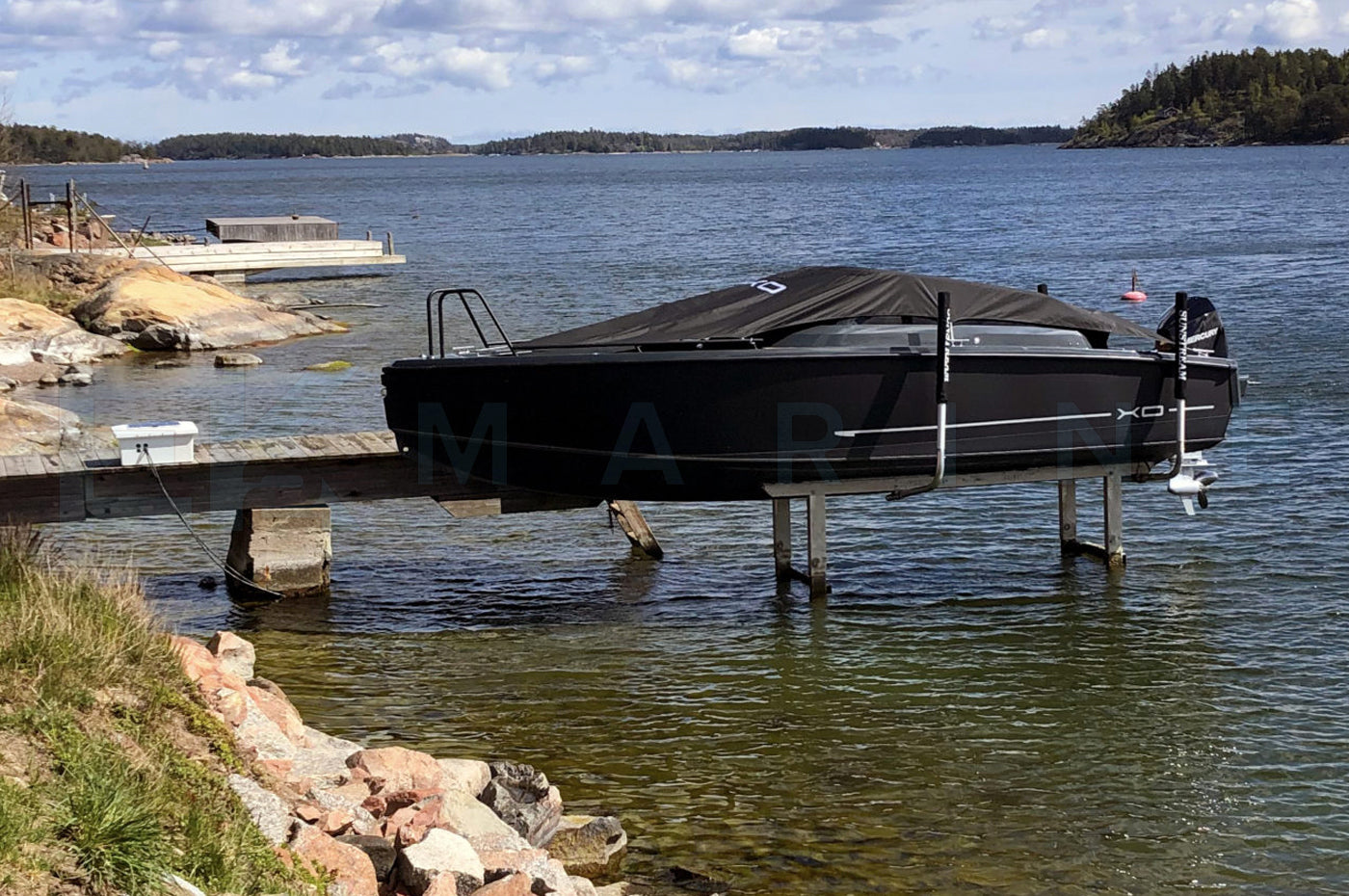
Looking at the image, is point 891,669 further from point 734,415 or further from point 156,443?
point 156,443

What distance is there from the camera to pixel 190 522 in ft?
52.5

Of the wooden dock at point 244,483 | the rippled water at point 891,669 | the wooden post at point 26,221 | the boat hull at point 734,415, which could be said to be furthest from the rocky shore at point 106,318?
the boat hull at point 734,415

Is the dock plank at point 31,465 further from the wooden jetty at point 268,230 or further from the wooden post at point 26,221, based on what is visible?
the wooden jetty at point 268,230

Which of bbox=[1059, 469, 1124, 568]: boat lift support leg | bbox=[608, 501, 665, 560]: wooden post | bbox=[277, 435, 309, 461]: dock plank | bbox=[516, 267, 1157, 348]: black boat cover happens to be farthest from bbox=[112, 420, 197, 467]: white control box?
bbox=[1059, 469, 1124, 568]: boat lift support leg

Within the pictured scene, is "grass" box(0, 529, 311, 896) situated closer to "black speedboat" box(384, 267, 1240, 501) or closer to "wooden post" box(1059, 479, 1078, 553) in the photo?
"black speedboat" box(384, 267, 1240, 501)

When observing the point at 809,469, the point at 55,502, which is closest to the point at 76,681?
the point at 55,502

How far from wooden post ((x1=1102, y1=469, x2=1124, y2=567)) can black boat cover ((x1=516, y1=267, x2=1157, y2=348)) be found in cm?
144

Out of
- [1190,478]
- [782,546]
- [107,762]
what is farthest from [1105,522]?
[107,762]

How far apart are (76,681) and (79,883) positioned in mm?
2005

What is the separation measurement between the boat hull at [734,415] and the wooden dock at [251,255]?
95.8 feet

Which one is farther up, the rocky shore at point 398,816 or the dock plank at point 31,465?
the dock plank at point 31,465

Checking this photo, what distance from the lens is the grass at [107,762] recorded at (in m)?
5.76

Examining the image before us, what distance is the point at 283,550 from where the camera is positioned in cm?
1340

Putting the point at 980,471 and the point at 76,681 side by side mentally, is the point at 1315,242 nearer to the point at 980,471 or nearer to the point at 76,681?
the point at 980,471
